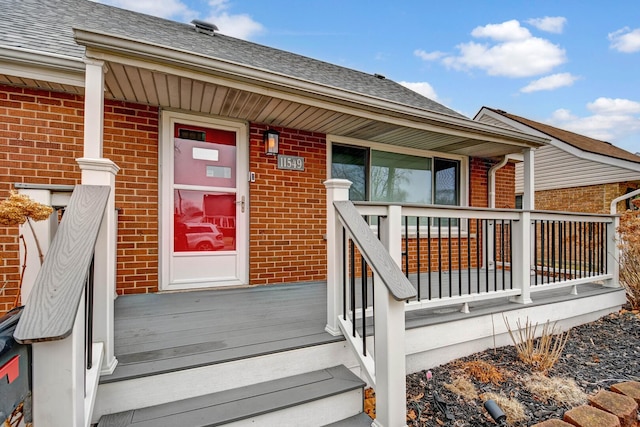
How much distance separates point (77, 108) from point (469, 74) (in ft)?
49.2

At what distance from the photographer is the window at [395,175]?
457 cm

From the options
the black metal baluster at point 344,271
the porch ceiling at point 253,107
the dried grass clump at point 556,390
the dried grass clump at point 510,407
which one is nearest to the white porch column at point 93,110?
the porch ceiling at point 253,107

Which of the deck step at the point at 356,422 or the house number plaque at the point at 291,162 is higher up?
the house number plaque at the point at 291,162

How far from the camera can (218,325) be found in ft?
7.90

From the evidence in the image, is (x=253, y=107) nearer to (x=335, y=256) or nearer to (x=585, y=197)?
(x=335, y=256)

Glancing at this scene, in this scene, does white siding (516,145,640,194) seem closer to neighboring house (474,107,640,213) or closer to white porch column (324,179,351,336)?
neighboring house (474,107,640,213)

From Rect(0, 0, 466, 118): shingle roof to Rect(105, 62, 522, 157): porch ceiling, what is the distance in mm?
312

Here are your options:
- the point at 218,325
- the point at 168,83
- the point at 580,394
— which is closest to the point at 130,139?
the point at 168,83

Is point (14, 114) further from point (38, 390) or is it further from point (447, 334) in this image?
point (447, 334)

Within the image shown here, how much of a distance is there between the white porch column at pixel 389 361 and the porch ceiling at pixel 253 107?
2.17m

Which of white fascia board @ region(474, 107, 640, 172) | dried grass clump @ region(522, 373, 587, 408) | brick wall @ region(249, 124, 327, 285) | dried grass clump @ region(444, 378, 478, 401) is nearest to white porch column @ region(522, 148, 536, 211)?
dried grass clump @ region(522, 373, 587, 408)

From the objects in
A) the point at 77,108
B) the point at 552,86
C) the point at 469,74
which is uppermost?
the point at 552,86

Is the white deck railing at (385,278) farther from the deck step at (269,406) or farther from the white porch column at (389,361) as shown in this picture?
the deck step at (269,406)

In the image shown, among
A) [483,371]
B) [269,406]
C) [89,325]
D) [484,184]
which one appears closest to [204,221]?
[89,325]
